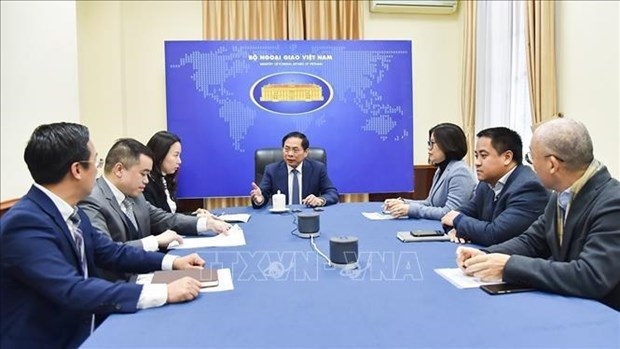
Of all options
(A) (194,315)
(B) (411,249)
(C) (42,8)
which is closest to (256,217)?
(B) (411,249)

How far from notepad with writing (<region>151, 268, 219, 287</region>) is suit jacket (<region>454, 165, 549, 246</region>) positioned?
1161mm

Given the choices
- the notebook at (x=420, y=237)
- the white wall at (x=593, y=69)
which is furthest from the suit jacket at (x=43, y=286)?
the white wall at (x=593, y=69)

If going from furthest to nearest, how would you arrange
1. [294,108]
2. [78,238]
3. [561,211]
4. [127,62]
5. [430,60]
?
[430,60] → [127,62] → [294,108] → [561,211] → [78,238]

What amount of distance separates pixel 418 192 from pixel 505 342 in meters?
4.05

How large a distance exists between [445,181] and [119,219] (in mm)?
1912

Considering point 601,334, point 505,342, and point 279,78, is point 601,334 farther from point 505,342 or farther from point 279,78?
point 279,78

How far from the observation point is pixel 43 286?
127 centimetres

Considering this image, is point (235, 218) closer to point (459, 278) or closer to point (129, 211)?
point (129, 211)

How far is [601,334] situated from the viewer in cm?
113

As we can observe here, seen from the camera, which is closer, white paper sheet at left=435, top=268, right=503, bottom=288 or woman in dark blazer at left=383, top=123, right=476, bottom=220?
white paper sheet at left=435, top=268, right=503, bottom=288

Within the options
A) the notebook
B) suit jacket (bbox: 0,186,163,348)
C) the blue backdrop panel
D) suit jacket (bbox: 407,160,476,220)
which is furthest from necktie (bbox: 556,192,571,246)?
the blue backdrop panel

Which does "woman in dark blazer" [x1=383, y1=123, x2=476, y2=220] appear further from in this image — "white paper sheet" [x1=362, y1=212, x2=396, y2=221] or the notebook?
the notebook

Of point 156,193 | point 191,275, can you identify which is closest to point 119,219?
point 191,275

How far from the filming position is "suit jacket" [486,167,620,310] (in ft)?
4.50
